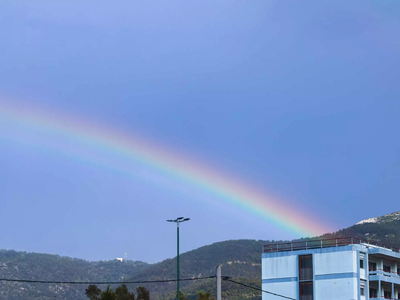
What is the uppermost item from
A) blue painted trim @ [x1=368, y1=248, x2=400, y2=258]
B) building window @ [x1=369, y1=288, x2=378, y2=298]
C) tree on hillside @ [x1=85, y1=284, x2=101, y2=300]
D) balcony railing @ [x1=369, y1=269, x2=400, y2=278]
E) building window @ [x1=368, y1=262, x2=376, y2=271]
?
blue painted trim @ [x1=368, y1=248, x2=400, y2=258]

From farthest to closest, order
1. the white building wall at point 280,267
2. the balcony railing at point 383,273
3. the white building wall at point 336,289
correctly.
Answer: the white building wall at point 280,267, the balcony railing at point 383,273, the white building wall at point 336,289

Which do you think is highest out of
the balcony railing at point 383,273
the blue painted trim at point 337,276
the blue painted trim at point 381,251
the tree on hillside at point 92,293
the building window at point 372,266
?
the blue painted trim at point 381,251

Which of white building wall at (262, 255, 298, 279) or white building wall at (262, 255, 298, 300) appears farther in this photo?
white building wall at (262, 255, 298, 279)

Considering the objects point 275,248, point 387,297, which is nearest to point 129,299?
point 275,248

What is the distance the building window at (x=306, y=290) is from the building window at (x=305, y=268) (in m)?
0.76

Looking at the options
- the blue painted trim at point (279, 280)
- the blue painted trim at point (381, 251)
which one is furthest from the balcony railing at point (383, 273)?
the blue painted trim at point (279, 280)

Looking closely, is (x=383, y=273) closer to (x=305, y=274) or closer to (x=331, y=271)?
(x=331, y=271)

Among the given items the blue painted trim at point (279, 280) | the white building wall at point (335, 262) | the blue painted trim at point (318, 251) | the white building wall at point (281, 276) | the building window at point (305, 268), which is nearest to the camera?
the white building wall at point (335, 262)

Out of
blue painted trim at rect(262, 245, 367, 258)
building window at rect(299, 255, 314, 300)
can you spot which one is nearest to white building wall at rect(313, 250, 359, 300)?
blue painted trim at rect(262, 245, 367, 258)

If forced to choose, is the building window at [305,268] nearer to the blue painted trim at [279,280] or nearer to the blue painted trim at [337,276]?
the blue painted trim at [279,280]

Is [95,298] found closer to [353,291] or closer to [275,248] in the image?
[275,248]

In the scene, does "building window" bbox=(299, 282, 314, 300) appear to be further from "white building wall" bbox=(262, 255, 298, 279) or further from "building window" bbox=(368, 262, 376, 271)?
"building window" bbox=(368, 262, 376, 271)

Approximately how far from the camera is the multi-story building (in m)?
79.8

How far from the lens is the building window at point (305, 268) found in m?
83.4
